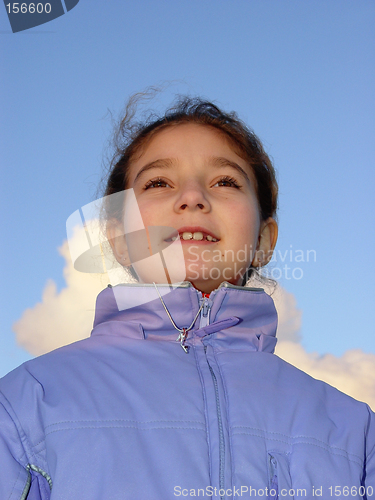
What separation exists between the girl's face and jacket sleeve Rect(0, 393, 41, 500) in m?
0.84

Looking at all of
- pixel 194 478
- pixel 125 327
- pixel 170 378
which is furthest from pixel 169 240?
pixel 194 478

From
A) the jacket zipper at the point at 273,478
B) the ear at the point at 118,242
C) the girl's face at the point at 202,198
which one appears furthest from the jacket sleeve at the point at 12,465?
the ear at the point at 118,242

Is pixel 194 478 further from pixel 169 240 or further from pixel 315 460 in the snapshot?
pixel 169 240

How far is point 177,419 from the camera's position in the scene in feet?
4.60

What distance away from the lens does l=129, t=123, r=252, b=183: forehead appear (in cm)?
215

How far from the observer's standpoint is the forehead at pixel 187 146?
2.15m

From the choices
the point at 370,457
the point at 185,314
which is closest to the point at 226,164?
the point at 185,314

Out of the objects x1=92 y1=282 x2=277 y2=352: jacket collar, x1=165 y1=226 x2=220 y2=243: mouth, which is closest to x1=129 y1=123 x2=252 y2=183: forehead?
x1=165 y1=226 x2=220 y2=243: mouth

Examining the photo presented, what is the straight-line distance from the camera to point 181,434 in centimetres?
137

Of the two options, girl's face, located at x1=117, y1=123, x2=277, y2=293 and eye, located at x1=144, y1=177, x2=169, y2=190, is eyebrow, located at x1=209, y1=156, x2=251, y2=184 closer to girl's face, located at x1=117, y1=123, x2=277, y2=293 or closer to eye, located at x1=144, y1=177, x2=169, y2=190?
girl's face, located at x1=117, y1=123, x2=277, y2=293

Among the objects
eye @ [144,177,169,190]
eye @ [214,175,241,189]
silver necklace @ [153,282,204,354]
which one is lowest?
silver necklace @ [153,282,204,354]

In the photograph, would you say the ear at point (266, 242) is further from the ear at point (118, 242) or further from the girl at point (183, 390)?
the ear at point (118, 242)

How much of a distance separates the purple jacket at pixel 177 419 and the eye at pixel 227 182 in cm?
56

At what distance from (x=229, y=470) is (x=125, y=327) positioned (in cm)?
63
